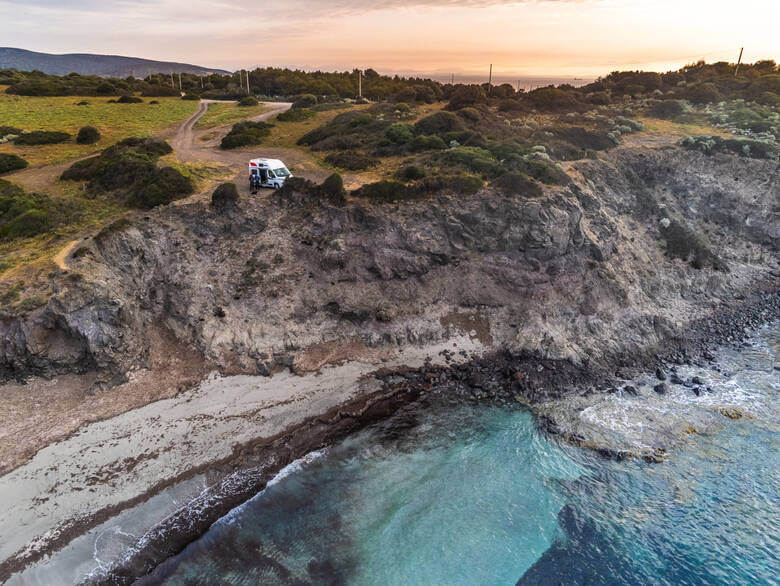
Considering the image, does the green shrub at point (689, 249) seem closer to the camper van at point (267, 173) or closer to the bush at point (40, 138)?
the camper van at point (267, 173)

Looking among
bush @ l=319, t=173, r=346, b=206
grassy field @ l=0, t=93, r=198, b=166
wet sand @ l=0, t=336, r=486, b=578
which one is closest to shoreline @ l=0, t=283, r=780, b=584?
wet sand @ l=0, t=336, r=486, b=578

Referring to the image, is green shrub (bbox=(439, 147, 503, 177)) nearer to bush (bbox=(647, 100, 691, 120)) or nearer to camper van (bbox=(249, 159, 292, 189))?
camper van (bbox=(249, 159, 292, 189))

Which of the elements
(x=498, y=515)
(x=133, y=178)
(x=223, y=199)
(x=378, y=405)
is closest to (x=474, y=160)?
(x=223, y=199)

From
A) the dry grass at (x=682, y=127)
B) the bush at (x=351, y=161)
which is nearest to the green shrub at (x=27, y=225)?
the bush at (x=351, y=161)

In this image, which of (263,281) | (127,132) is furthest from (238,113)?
(263,281)

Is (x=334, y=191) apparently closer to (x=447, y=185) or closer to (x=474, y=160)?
(x=447, y=185)

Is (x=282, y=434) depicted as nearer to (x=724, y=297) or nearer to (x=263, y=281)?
(x=263, y=281)
